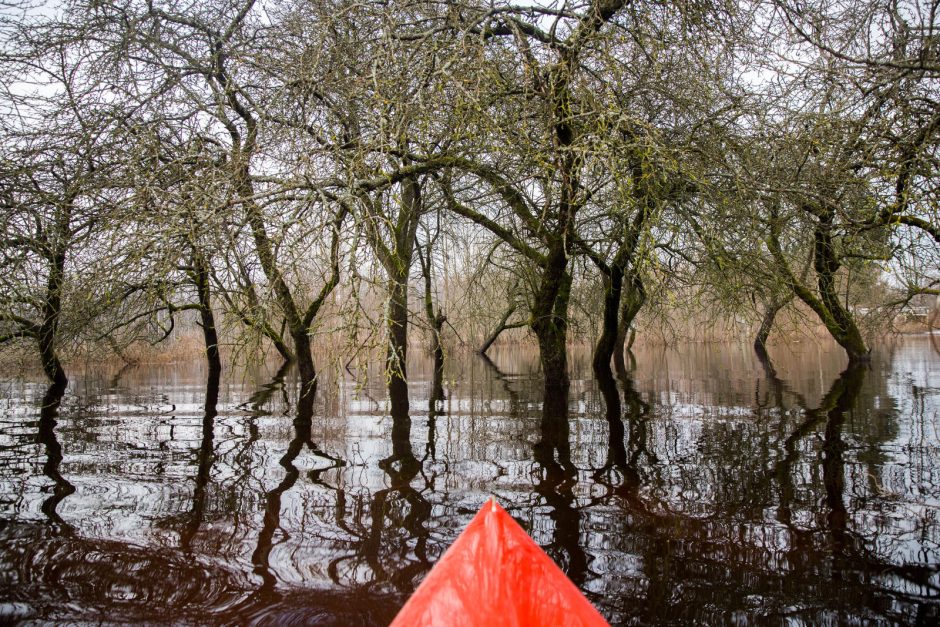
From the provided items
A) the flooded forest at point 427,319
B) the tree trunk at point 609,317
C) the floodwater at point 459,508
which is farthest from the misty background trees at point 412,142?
the tree trunk at point 609,317

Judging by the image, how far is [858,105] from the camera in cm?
663

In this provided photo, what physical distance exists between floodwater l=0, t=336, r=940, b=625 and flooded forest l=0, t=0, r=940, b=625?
3 cm

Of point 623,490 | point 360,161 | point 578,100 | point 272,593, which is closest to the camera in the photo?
point 272,593

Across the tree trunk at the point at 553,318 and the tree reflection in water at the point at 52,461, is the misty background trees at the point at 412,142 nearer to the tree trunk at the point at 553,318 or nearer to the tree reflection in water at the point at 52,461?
the tree trunk at the point at 553,318

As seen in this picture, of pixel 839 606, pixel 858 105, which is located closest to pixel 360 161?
pixel 839 606

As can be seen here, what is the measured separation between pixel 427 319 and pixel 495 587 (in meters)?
5.79

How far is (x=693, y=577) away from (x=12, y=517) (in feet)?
14.3

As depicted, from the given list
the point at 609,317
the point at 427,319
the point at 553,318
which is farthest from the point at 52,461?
the point at 609,317

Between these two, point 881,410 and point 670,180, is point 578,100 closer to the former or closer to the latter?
point 670,180

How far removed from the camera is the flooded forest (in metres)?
3.51

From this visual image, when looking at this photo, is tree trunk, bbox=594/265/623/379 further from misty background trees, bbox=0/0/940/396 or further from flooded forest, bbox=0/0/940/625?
misty background trees, bbox=0/0/940/396

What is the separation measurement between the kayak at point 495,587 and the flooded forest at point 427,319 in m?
1.59

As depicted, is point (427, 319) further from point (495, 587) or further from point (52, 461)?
point (495, 587)

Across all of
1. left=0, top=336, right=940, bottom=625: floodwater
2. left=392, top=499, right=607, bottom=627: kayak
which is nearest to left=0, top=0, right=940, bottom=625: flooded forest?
left=0, top=336, right=940, bottom=625: floodwater
